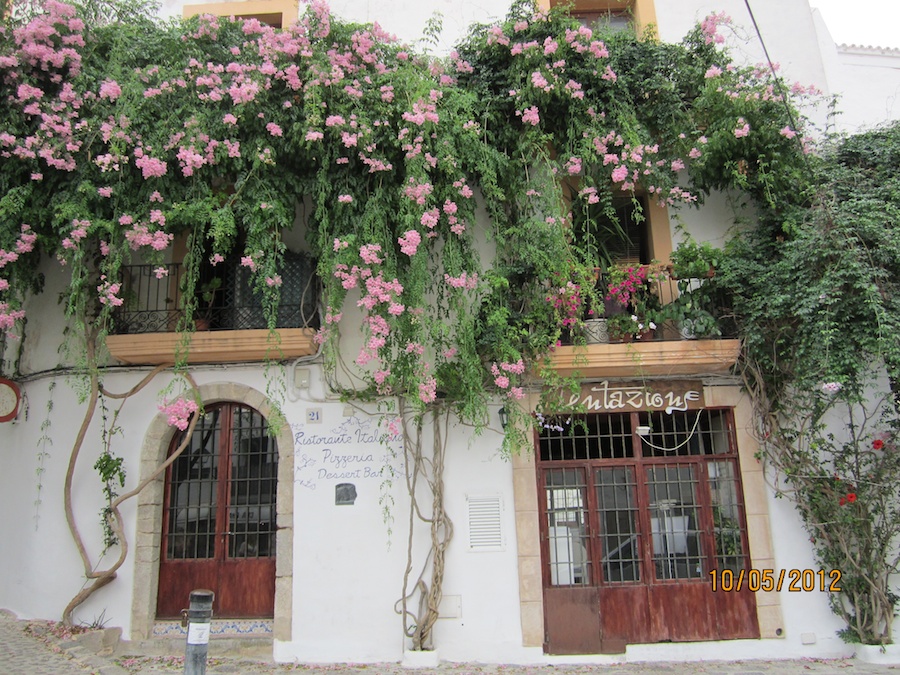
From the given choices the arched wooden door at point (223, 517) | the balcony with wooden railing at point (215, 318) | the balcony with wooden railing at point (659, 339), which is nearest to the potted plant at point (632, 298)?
the balcony with wooden railing at point (659, 339)

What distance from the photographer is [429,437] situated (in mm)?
6891

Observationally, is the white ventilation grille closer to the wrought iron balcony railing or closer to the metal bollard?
the wrought iron balcony railing

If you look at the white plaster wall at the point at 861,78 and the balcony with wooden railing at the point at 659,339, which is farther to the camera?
the white plaster wall at the point at 861,78

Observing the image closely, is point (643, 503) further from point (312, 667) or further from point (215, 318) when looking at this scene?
point (215, 318)

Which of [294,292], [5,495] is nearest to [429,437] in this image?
[294,292]

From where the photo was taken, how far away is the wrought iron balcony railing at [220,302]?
713 centimetres

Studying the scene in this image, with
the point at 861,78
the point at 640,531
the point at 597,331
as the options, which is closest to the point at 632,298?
the point at 597,331

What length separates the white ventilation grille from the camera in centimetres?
671

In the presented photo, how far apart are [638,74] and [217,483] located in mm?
6259

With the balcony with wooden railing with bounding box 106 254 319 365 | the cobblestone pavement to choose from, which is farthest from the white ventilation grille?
the balcony with wooden railing with bounding box 106 254 319 365

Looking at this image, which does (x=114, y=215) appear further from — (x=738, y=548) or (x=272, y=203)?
(x=738, y=548)
